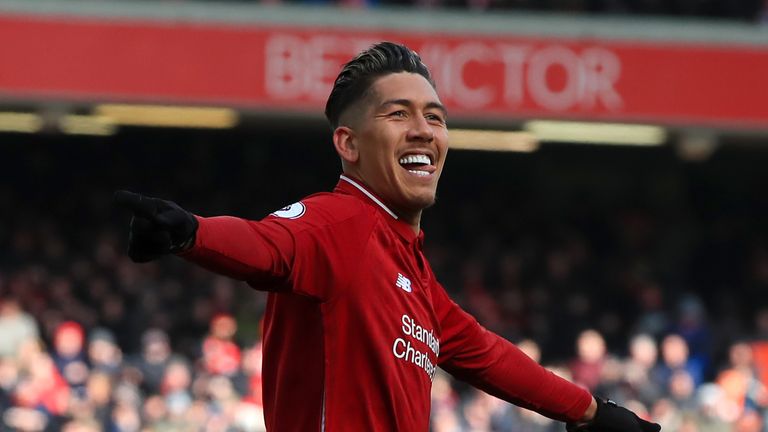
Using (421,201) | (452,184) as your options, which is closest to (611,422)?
(421,201)

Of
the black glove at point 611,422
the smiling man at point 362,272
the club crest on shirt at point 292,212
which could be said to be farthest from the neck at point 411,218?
the black glove at point 611,422

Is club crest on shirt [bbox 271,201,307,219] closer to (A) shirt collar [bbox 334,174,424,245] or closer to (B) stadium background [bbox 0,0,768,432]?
(A) shirt collar [bbox 334,174,424,245]

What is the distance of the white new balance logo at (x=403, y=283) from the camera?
12.8ft

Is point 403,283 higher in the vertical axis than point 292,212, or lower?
lower

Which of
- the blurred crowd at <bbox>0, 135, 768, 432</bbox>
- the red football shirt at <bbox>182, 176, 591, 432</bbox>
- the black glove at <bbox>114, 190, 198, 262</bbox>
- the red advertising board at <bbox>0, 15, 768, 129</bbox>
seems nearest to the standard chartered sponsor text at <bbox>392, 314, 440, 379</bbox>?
the red football shirt at <bbox>182, 176, 591, 432</bbox>

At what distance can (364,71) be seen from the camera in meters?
4.03

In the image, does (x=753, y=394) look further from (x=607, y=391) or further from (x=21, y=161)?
(x=21, y=161)

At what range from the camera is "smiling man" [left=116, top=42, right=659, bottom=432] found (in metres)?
3.64

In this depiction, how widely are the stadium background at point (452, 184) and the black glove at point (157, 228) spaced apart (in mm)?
8390

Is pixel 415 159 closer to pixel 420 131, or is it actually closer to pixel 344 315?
pixel 420 131

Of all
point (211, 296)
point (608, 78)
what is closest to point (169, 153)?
point (211, 296)

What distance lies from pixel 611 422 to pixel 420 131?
113cm

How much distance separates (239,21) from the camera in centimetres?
1553

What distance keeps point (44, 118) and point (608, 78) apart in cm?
571
